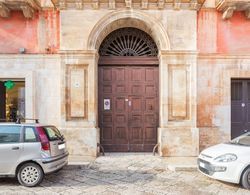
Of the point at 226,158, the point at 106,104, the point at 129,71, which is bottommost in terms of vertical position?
the point at 226,158

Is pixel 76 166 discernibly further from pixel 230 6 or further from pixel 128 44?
pixel 230 6

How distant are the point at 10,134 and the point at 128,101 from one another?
4.68 meters

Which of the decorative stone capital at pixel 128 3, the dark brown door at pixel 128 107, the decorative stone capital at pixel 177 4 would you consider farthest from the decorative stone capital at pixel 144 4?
the dark brown door at pixel 128 107

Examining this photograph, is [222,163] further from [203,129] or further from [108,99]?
[108,99]

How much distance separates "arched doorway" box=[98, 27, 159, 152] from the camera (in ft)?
31.9

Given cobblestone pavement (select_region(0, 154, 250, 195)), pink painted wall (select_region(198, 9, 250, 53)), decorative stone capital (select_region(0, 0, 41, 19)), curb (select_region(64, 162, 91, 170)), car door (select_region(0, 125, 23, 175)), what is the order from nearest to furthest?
cobblestone pavement (select_region(0, 154, 250, 195))
car door (select_region(0, 125, 23, 175))
curb (select_region(64, 162, 91, 170))
decorative stone capital (select_region(0, 0, 41, 19))
pink painted wall (select_region(198, 9, 250, 53))

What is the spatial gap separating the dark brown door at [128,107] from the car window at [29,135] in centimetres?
376

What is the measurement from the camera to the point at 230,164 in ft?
19.5

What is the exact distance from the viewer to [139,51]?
10.0 m

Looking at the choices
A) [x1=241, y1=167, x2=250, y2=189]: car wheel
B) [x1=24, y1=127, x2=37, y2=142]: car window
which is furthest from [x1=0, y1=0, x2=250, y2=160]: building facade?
[x1=241, y1=167, x2=250, y2=189]: car wheel

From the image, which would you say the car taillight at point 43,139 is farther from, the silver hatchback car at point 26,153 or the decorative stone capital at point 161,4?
the decorative stone capital at point 161,4

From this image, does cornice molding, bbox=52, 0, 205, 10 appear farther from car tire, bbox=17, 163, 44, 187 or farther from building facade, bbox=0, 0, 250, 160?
car tire, bbox=17, 163, 44, 187

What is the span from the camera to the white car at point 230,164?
19.3 ft

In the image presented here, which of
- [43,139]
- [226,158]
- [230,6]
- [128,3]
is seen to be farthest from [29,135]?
[230,6]
